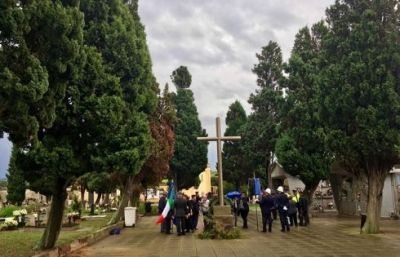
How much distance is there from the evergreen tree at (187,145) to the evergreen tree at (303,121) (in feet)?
46.5

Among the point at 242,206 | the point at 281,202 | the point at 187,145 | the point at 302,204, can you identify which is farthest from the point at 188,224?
the point at 187,145

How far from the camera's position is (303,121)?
26.4 m

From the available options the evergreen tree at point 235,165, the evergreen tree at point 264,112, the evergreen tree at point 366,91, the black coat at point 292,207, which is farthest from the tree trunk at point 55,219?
the evergreen tree at point 235,165

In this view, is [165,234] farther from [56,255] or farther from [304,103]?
[304,103]

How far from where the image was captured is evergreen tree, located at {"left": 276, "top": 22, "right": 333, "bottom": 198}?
25.4m

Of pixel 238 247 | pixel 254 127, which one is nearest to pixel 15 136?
pixel 238 247

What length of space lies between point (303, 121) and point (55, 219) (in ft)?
59.4

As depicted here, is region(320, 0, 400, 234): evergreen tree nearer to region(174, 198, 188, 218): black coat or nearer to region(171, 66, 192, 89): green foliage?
region(174, 198, 188, 218): black coat

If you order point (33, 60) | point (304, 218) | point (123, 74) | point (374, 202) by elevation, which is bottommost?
point (304, 218)

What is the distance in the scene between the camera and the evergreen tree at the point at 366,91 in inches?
545

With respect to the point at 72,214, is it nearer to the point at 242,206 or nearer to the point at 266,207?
the point at 242,206

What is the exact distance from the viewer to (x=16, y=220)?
2114cm

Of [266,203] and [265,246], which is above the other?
[266,203]

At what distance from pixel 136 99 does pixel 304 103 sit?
14.1 m
